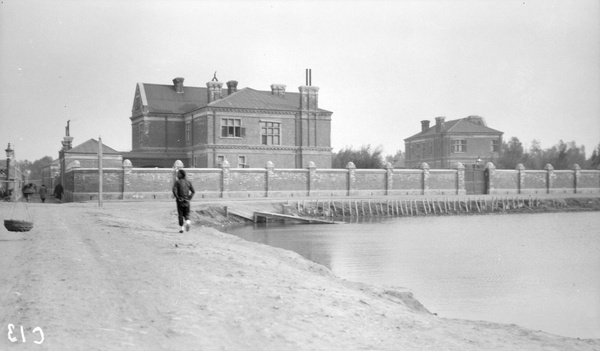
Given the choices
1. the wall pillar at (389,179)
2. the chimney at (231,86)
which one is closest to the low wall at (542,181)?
the wall pillar at (389,179)

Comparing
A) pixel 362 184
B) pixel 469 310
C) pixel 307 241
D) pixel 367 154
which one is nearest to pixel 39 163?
pixel 367 154

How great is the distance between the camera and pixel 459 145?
7031 centimetres

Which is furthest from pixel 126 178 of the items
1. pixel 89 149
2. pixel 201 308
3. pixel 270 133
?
pixel 201 308

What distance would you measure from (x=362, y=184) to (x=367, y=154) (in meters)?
25.7

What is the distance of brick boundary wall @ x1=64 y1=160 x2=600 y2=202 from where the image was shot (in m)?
40.3

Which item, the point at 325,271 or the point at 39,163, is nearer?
the point at 325,271

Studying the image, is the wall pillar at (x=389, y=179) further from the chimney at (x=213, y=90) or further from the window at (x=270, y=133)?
the chimney at (x=213, y=90)

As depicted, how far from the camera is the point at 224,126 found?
50594 millimetres

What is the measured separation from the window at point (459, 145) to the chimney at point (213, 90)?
29.8 meters

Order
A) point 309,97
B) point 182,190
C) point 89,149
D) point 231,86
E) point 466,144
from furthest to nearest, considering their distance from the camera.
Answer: point 466,144, point 231,86, point 309,97, point 89,149, point 182,190

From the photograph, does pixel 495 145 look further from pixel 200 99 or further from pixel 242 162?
pixel 200 99

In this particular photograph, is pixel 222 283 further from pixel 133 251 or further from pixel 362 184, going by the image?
pixel 362 184

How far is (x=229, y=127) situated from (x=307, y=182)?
346 inches

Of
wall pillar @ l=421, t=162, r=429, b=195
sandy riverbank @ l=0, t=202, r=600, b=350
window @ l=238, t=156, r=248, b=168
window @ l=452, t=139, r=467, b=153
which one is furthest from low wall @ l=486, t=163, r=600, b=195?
sandy riverbank @ l=0, t=202, r=600, b=350
